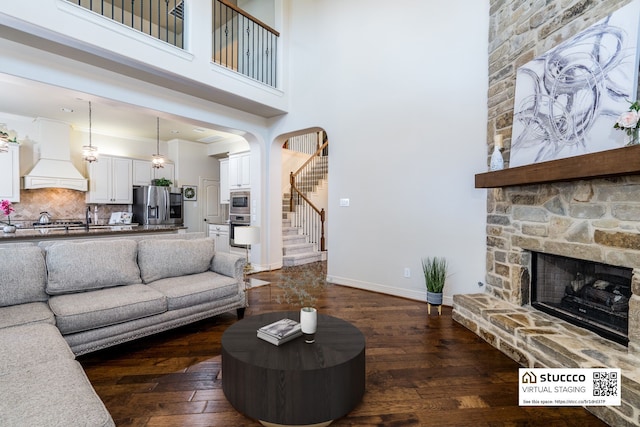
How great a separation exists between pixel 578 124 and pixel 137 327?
385cm

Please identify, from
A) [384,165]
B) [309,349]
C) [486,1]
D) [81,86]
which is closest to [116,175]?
[81,86]

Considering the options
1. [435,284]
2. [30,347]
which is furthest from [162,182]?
[435,284]

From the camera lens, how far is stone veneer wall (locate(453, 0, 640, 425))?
77.2 inches

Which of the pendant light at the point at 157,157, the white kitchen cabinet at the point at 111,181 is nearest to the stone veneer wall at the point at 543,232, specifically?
the pendant light at the point at 157,157

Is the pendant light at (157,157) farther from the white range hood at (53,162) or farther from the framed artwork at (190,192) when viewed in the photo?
the white range hood at (53,162)

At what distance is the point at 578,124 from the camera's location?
90.1 inches

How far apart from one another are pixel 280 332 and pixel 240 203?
15.2 ft

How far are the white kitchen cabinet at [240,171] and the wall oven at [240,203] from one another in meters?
0.15

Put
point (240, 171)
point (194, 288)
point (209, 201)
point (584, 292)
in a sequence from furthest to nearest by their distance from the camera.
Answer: point (209, 201) < point (240, 171) < point (194, 288) < point (584, 292)

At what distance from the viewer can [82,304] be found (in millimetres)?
2303

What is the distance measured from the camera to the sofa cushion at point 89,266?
8.31 ft

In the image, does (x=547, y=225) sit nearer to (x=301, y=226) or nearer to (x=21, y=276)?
(x=21, y=276)

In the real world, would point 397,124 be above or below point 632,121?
above

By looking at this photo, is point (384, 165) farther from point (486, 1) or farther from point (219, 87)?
point (219, 87)
